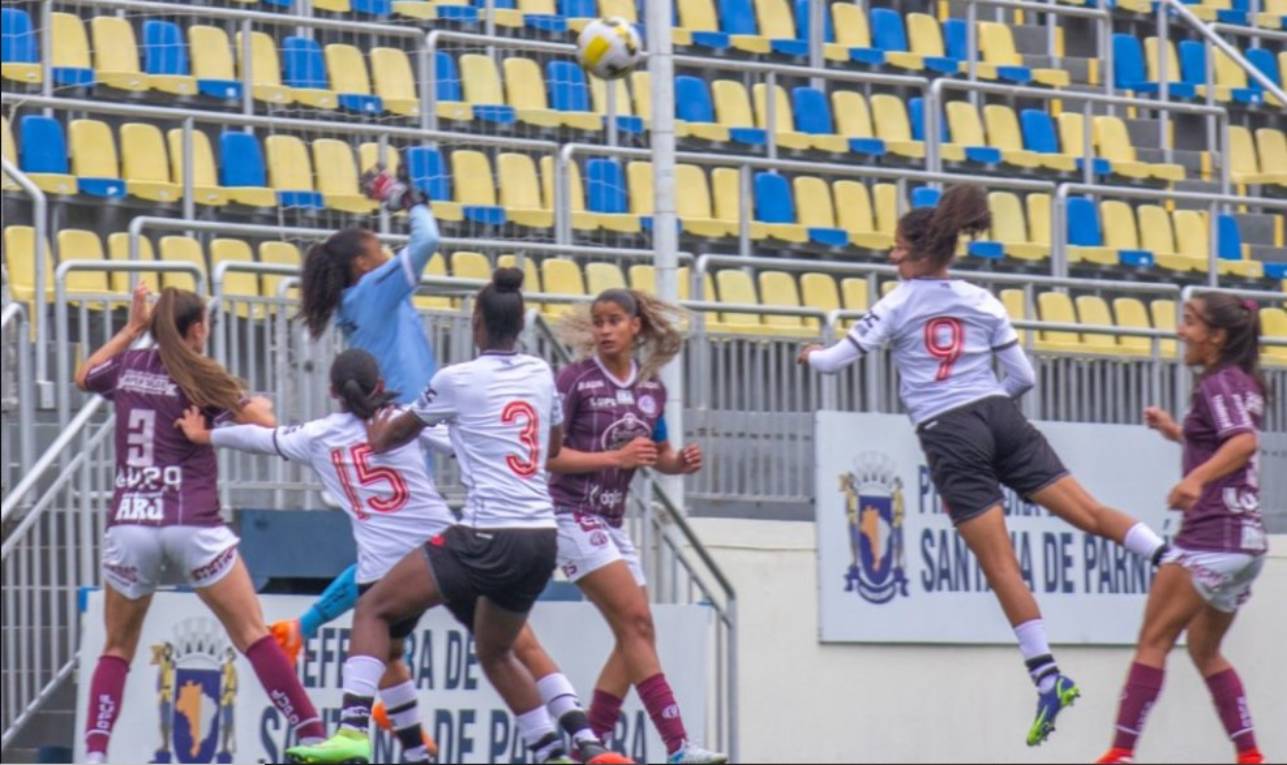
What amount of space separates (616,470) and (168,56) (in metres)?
6.69

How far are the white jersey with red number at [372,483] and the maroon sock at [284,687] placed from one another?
1.51 feet

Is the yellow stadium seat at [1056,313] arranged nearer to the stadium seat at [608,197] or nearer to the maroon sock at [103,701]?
the stadium seat at [608,197]

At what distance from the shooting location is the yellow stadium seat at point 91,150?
14.6 metres

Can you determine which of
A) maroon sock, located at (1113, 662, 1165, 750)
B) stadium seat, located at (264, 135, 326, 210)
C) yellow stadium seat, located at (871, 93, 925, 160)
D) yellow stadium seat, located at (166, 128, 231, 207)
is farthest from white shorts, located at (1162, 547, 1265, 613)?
yellow stadium seat, located at (871, 93, 925, 160)

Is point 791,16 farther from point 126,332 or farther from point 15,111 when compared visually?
point 126,332

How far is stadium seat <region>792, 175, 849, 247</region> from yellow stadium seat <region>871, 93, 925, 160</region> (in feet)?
4.34

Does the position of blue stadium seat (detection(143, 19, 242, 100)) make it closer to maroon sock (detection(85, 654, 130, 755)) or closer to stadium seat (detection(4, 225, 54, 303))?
stadium seat (detection(4, 225, 54, 303))

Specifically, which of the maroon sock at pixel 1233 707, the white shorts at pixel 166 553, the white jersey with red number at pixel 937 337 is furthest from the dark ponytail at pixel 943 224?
the white shorts at pixel 166 553

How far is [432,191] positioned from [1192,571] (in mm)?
6873

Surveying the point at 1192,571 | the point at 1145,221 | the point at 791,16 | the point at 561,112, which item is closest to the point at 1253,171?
the point at 1145,221

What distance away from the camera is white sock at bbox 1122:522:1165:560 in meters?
9.66

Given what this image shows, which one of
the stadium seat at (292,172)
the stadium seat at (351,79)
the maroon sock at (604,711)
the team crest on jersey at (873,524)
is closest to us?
the maroon sock at (604,711)

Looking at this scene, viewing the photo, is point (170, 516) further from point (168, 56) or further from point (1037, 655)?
point (168, 56)

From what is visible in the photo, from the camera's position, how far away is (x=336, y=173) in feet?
49.8
